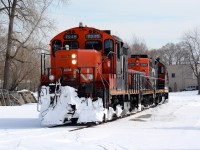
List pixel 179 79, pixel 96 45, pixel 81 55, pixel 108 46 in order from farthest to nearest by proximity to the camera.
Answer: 1. pixel 179 79
2. pixel 96 45
3. pixel 108 46
4. pixel 81 55

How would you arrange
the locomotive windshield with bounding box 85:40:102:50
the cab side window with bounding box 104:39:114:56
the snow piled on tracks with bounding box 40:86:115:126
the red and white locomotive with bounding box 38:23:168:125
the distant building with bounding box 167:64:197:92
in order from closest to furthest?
the snow piled on tracks with bounding box 40:86:115:126, the red and white locomotive with bounding box 38:23:168:125, the cab side window with bounding box 104:39:114:56, the locomotive windshield with bounding box 85:40:102:50, the distant building with bounding box 167:64:197:92

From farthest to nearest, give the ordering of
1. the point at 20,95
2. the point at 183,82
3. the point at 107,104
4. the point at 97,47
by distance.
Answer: the point at 183,82, the point at 20,95, the point at 97,47, the point at 107,104

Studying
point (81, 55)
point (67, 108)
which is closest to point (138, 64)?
point (81, 55)

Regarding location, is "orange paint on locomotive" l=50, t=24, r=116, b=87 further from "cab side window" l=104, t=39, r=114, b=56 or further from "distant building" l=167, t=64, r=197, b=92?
"distant building" l=167, t=64, r=197, b=92

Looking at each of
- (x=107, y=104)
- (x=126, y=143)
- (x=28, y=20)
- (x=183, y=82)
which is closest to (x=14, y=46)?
(x=28, y=20)

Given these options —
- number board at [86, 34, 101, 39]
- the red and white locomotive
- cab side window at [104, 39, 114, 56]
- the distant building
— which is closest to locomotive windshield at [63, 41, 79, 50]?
the red and white locomotive

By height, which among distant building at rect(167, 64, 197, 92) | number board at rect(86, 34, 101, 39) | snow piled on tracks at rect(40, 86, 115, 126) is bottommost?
snow piled on tracks at rect(40, 86, 115, 126)

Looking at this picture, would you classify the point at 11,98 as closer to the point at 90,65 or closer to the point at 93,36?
the point at 93,36

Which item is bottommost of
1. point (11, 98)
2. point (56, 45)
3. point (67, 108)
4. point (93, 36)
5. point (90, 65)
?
point (67, 108)

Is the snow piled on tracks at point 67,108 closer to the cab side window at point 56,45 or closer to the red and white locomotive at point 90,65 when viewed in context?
the red and white locomotive at point 90,65

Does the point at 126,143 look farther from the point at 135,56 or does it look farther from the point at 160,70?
the point at 160,70

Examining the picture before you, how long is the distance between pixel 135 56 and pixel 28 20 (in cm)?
1222

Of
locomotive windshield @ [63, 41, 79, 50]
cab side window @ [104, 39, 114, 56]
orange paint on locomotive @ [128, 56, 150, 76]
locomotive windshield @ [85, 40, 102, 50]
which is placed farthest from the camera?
orange paint on locomotive @ [128, 56, 150, 76]

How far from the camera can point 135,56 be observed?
1075 inches
